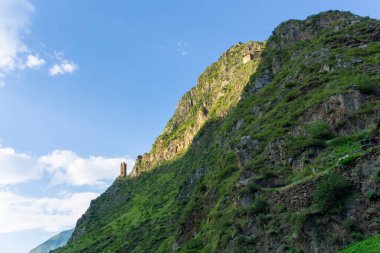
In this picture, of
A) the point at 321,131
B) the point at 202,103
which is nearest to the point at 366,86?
the point at 321,131

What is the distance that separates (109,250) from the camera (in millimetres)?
103438

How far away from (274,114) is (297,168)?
49.9 feet

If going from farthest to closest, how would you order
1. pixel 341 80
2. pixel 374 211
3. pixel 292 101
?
pixel 292 101
pixel 341 80
pixel 374 211

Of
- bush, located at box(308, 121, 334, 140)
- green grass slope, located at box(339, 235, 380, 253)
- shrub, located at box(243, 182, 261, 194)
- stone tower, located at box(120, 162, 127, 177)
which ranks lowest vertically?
green grass slope, located at box(339, 235, 380, 253)

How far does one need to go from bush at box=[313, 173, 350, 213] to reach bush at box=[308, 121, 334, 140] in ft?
35.9

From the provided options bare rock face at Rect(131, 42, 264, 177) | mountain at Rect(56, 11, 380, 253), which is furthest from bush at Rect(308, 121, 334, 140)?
bare rock face at Rect(131, 42, 264, 177)

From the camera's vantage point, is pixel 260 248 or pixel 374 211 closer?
pixel 374 211

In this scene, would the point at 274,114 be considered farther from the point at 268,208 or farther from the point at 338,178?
the point at 338,178

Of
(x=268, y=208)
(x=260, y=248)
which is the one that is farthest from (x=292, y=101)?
(x=260, y=248)

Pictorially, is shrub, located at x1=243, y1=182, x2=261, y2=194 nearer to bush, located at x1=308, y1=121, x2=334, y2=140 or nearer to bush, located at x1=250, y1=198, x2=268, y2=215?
bush, located at x1=250, y1=198, x2=268, y2=215

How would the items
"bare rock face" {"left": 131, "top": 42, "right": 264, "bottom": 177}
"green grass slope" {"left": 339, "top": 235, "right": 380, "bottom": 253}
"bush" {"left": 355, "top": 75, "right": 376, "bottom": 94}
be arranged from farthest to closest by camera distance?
1. "bare rock face" {"left": 131, "top": 42, "right": 264, "bottom": 177}
2. "bush" {"left": 355, "top": 75, "right": 376, "bottom": 94}
3. "green grass slope" {"left": 339, "top": 235, "right": 380, "bottom": 253}

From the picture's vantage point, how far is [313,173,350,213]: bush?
24141 mm

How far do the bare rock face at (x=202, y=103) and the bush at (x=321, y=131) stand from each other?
74853mm

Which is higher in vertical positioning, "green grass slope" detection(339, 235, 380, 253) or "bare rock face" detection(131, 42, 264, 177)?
"bare rock face" detection(131, 42, 264, 177)
